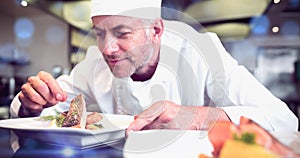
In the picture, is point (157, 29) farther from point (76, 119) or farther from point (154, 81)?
point (76, 119)

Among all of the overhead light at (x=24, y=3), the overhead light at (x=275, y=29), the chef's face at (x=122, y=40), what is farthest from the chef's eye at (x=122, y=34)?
the overhead light at (x=275, y=29)

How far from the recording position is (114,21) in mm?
448

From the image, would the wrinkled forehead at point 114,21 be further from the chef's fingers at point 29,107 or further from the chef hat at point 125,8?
the chef's fingers at point 29,107

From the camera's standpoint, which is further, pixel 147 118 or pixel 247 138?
pixel 147 118

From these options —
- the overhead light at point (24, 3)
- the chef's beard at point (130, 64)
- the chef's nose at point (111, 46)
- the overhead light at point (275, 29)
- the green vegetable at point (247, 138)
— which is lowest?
the green vegetable at point (247, 138)

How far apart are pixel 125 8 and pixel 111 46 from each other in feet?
0.24

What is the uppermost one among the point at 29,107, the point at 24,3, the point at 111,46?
the point at 24,3

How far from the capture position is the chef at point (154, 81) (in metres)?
0.42

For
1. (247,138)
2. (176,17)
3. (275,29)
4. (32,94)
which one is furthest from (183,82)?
(275,29)

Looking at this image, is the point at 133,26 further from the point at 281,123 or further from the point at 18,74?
the point at 18,74

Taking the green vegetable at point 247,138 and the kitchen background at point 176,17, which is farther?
the kitchen background at point 176,17

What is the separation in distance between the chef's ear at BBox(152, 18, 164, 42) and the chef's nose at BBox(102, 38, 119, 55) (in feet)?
0.28

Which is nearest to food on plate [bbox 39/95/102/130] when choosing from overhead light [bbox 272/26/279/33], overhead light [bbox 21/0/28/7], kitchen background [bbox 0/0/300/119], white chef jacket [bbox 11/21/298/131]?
white chef jacket [bbox 11/21/298/131]

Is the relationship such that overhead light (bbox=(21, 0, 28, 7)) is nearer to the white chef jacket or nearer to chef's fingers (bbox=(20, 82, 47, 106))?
the white chef jacket
